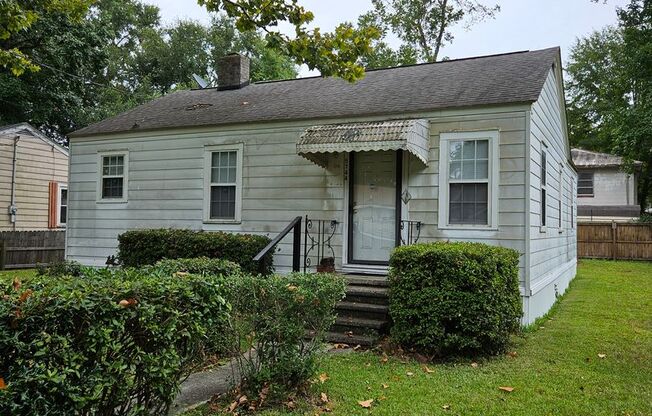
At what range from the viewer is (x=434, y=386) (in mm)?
4617

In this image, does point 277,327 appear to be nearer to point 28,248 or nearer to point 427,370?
point 427,370

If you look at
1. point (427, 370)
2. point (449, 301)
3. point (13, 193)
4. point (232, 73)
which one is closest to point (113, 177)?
point (232, 73)

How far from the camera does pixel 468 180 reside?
25.1ft

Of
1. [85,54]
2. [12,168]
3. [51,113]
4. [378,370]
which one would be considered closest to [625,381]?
[378,370]

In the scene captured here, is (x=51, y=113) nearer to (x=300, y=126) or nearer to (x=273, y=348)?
(x=300, y=126)

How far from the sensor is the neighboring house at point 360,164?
7.47m

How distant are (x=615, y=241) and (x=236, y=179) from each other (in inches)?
656

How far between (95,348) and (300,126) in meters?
6.94

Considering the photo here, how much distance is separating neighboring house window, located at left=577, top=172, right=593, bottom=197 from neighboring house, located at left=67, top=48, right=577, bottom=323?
13516mm

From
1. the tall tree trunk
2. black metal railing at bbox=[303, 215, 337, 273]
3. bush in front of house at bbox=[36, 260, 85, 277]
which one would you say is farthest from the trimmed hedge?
the tall tree trunk

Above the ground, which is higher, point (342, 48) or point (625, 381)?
point (342, 48)

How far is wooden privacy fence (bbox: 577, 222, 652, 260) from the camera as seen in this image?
62.9 feet

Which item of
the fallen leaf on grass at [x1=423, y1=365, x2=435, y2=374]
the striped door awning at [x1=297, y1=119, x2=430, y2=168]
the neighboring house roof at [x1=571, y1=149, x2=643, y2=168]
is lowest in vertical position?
the fallen leaf on grass at [x1=423, y1=365, x2=435, y2=374]

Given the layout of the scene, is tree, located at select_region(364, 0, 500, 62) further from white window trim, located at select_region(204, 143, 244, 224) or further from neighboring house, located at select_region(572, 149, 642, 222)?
white window trim, located at select_region(204, 143, 244, 224)
